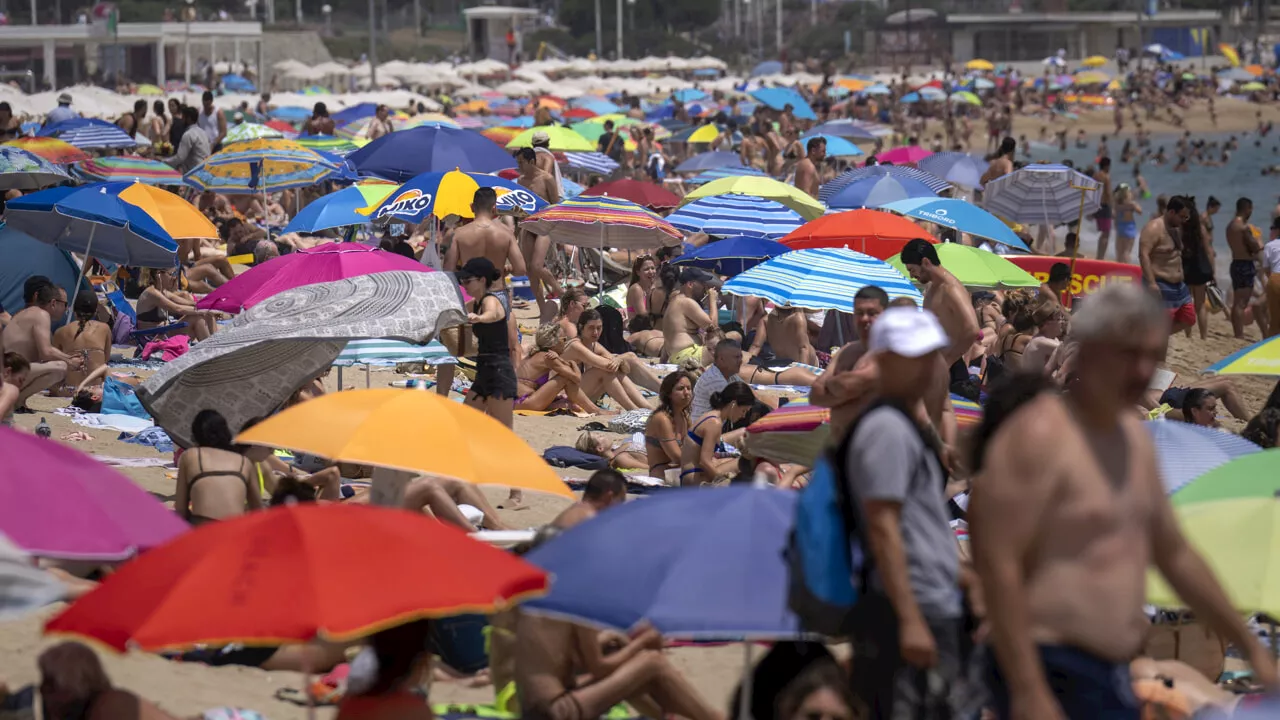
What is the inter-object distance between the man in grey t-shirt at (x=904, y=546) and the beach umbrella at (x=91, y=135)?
15.6 metres

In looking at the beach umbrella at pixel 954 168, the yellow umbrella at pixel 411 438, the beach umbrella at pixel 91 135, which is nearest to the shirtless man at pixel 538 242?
the beach umbrella at pixel 954 168

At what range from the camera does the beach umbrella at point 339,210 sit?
13.1m

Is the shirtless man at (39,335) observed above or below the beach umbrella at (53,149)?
below

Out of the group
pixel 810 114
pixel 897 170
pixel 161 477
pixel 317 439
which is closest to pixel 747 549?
pixel 317 439

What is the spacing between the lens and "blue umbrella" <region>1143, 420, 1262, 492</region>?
540 centimetres

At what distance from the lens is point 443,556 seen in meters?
3.70

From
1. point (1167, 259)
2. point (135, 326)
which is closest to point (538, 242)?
point (135, 326)

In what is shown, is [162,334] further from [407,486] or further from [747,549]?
[747,549]

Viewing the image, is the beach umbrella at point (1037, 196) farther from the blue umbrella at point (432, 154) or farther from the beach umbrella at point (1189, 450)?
the beach umbrella at point (1189, 450)

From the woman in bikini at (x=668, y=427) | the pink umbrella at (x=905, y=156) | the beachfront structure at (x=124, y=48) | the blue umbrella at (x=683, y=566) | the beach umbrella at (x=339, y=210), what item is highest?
the beachfront structure at (x=124, y=48)

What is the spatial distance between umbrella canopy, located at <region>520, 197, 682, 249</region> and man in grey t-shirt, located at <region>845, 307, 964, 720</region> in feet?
27.9

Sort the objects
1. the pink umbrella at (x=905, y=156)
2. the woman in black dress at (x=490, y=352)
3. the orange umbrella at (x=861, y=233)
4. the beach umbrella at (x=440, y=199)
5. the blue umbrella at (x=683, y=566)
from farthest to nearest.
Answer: the pink umbrella at (x=905, y=156)
the beach umbrella at (x=440, y=199)
the orange umbrella at (x=861, y=233)
the woman in black dress at (x=490, y=352)
the blue umbrella at (x=683, y=566)

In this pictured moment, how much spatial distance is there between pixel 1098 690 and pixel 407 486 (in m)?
3.74

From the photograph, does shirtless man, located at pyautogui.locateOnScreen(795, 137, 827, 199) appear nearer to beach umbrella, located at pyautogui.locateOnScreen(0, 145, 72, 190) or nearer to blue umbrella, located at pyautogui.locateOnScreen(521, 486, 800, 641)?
beach umbrella, located at pyautogui.locateOnScreen(0, 145, 72, 190)
